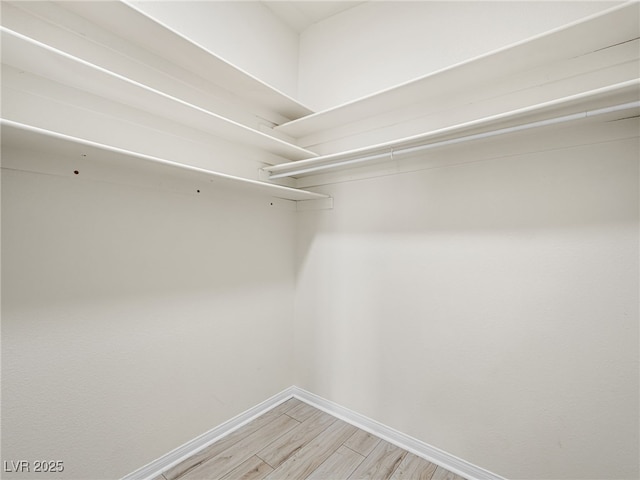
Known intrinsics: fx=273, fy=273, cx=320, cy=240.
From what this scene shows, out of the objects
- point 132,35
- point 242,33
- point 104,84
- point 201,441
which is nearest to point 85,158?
point 104,84

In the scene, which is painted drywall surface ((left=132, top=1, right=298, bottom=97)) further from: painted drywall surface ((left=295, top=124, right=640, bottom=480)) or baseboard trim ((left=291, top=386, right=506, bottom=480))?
baseboard trim ((left=291, top=386, right=506, bottom=480))

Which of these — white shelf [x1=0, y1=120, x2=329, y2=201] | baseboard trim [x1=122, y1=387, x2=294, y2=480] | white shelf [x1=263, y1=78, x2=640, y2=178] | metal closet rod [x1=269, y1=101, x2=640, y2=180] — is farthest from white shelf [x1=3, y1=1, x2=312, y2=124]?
baseboard trim [x1=122, y1=387, x2=294, y2=480]

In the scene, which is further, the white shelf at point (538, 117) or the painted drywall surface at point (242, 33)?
the painted drywall surface at point (242, 33)

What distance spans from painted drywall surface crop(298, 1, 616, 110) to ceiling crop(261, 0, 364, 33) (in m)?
0.05

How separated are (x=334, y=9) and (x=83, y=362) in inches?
111

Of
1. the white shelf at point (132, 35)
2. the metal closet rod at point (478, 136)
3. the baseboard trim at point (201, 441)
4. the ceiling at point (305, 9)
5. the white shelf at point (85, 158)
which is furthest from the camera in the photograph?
the ceiling at point (305, 9)

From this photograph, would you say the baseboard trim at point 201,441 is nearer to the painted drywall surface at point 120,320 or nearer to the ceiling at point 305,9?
the painted drywall surface at point 120,320

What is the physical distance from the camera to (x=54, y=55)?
98 centimetres

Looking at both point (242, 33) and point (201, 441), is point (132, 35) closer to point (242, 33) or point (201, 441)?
point (242, 33)

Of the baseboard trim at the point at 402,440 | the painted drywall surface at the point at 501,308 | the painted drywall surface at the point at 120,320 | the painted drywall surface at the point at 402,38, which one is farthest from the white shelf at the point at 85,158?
the baseboard trim at the point at 402,440

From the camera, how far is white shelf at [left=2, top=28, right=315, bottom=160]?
0.96m

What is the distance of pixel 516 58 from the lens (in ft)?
4.22

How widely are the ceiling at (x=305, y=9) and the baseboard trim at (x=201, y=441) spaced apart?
3.08 m

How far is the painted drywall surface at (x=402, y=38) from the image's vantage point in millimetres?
1463
